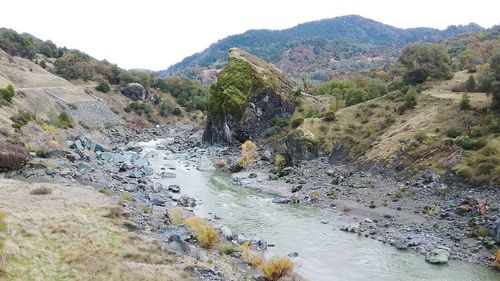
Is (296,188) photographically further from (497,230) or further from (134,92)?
(134,92)

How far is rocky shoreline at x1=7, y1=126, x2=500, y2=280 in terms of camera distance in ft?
108

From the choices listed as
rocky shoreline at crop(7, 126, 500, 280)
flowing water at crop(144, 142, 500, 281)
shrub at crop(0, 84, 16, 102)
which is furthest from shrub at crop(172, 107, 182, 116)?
flowing water at crop(144, 142, 500, 281)

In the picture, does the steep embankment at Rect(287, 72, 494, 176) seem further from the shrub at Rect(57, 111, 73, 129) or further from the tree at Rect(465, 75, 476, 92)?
the shrub at Rect(57, 111, 73, 129)

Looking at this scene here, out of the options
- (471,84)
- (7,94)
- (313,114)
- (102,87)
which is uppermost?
(471,84)

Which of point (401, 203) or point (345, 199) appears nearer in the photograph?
point (401, 203)

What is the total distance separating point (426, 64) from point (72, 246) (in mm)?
63986

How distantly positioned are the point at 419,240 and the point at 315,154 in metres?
30.6

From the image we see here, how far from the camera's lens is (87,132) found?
8556 centimetres

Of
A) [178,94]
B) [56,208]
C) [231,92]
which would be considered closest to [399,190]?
[56,208]

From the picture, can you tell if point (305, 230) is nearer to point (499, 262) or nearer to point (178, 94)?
point (499, 262)

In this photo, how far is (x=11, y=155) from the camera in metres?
40.3

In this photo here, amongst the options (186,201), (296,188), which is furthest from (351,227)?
(186,201)

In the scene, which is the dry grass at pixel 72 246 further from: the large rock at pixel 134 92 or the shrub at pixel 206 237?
the large rock at pixel 134 92

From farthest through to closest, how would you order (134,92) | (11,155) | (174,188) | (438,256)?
1. (134,92)
2. (174,188)
3. (11,155)
4. (438,256)
